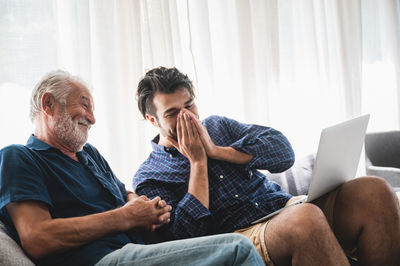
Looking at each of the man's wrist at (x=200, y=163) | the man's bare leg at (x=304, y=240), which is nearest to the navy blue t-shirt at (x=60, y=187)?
the man's wrist at (x=200, y=163)

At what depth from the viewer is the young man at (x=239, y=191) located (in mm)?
1354

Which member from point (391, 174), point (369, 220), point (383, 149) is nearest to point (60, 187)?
point (369, 220)

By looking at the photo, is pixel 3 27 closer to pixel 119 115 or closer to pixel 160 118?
pixel 119 115

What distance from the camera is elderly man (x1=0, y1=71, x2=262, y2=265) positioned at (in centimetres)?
112

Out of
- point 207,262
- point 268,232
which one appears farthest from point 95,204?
point 268,232

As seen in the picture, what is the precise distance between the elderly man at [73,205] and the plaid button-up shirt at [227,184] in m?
0.11

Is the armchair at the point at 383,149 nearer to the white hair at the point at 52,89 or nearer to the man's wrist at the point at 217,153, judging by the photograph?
the man's wrist at the point at 217,153

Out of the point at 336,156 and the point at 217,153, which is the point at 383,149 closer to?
the point at 336,156

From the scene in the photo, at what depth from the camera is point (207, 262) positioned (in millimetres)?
1094

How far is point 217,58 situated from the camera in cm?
242

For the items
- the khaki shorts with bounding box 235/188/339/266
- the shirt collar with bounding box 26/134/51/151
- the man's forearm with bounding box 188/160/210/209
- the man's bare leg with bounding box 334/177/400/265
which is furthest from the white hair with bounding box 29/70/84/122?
the man's bare leg with bounding box 334/177/400/265

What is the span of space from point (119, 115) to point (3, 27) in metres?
0.63

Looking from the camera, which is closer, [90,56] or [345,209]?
[345,209]

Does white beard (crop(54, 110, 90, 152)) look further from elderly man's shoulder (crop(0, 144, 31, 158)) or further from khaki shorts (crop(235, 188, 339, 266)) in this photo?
khaki shorts (crop(235, 188, 339, 266))
